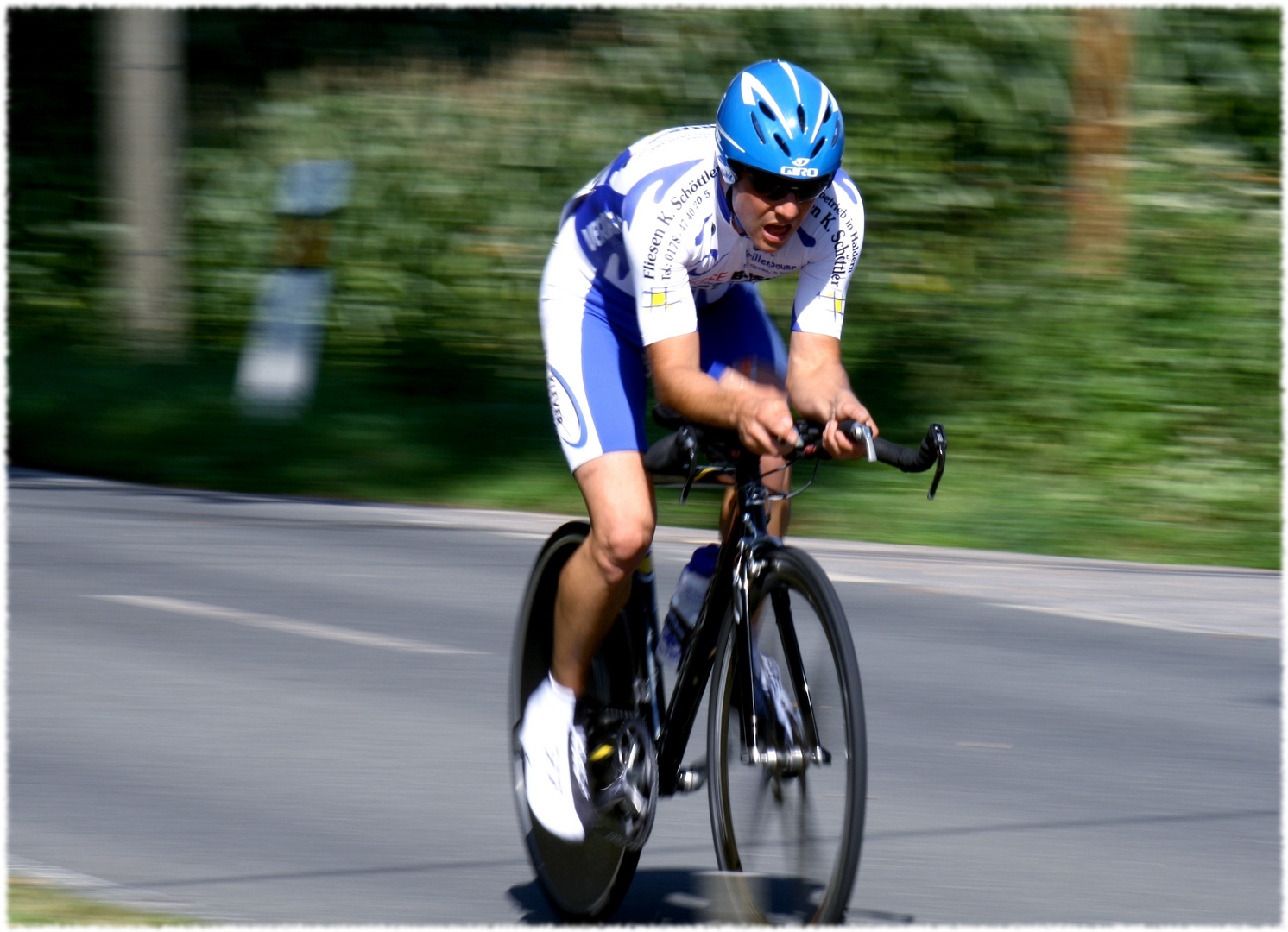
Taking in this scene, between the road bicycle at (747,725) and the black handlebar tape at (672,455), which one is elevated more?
the black handlebar tape at (672,455)

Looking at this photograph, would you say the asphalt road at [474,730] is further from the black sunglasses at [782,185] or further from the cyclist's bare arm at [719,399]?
the black sunglasses at [782,185]

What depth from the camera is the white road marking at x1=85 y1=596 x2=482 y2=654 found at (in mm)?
7477

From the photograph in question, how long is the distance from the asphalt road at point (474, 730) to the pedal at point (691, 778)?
0.11 m

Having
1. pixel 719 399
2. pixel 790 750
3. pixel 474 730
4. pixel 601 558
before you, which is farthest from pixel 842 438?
pixel 474 730

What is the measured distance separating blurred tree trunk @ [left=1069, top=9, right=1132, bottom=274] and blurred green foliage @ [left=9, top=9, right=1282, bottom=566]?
17 centimetres

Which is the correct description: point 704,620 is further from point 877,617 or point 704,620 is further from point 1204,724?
point 877,617

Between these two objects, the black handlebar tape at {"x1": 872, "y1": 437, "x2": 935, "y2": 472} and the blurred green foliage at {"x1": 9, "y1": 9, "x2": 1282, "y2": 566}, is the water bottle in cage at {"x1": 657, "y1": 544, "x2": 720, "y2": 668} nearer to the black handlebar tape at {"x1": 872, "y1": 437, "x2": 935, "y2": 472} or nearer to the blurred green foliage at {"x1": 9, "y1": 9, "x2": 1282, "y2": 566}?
the black handlebar tape at {"x1": 872, "y1": 437, "x2": 935, "y2": 472}

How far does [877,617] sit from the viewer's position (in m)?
8.25

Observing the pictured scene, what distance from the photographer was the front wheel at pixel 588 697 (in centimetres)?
432

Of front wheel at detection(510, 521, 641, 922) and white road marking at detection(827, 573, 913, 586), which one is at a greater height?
front wheel at detection(510, 521, 641, 922)

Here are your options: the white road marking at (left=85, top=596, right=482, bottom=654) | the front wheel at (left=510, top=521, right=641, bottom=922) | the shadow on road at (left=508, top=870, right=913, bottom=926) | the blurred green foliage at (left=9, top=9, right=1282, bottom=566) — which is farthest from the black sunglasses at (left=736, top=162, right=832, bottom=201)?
the blurred green foliage at (left=9, top=9, right=1282, bottom=566)

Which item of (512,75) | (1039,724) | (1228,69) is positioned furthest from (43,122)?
(1039,724)

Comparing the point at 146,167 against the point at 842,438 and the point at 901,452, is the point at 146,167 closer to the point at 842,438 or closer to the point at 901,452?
the point at 842,438

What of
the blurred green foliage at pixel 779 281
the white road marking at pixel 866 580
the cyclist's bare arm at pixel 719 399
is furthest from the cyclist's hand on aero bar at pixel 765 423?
the blurred green foliage at pixel 779 281
